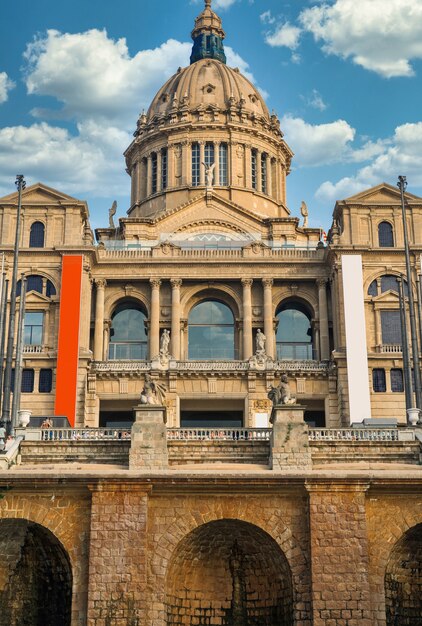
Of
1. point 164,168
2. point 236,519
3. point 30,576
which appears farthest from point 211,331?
point 236,519

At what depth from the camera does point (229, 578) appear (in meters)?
34.0

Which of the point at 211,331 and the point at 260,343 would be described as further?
the point at 211,331

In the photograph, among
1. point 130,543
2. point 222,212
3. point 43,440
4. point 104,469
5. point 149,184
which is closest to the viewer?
point 130,543

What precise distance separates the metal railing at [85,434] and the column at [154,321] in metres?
26.5

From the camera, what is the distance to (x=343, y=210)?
67.2 meters

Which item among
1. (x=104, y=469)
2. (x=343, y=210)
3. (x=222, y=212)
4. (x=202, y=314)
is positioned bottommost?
(x=104, y=469)

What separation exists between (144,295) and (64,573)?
1449 inches

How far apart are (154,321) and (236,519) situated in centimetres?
3550

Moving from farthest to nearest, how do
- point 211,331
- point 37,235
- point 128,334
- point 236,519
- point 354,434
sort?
point 128,334, point 211,331, point 37,235, point 354,434, point 236,519

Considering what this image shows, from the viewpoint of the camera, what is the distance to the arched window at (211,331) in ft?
222

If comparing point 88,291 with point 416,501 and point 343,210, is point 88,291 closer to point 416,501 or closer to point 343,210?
point 343,210

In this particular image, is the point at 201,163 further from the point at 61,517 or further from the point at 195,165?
the point at 61,517

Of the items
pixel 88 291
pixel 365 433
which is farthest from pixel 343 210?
pixel 365 433

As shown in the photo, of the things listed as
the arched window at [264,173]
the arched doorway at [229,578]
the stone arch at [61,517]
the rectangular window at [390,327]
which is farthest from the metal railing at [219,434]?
the arched window at [264,173]
